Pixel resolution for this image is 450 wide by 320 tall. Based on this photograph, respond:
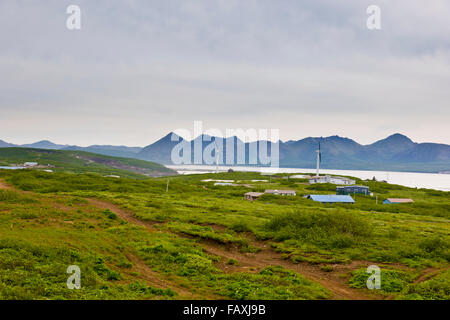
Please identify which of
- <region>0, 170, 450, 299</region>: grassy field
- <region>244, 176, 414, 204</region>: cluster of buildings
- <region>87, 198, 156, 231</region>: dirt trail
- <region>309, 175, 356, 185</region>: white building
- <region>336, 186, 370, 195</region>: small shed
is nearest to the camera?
<region>0, 170, 450, 299</region>: grassy field

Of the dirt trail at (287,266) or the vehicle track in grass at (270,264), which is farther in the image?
the dirt trail at (287,266)

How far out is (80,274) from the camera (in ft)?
49.8

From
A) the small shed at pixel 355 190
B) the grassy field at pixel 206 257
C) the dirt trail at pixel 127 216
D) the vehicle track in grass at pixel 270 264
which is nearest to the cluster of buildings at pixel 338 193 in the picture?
the small shed at pixel 355 190

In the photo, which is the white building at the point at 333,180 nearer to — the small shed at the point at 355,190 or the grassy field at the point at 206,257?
the small shed at the point at 355,190

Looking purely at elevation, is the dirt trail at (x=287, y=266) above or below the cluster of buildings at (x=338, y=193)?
above

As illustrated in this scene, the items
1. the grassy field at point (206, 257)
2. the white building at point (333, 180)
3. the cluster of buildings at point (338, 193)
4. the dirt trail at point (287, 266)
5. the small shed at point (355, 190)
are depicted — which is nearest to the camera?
the grassy field at point (206, 257)

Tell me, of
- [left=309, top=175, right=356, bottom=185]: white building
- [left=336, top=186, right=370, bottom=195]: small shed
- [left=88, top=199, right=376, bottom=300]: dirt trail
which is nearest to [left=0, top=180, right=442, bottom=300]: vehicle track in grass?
[left=88, top=199, right=376, bottom=300]: dirt trail

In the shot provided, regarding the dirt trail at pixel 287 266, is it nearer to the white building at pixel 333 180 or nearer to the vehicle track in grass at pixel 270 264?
the vehicle track in grass at pixel 270 264

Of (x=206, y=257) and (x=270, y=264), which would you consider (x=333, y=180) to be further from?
(x=206, y=257)

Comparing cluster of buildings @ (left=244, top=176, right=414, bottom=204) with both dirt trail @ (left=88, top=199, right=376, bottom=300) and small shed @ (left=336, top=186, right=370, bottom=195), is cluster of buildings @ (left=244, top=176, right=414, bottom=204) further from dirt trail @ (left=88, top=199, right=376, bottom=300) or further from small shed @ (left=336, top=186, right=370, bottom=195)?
dirt trail @ (left=88, top=199, right=376, bottom=300)

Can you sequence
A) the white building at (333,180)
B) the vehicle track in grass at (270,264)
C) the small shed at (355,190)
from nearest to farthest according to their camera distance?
the vehicle track in grass at (270,264) < the small shed at (355,190) < the white building at (333,180)

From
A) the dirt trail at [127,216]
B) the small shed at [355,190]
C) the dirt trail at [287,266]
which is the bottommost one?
the small shed at [355,190]
